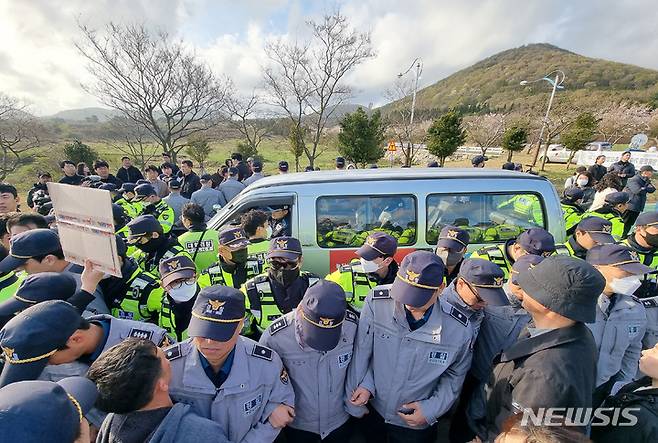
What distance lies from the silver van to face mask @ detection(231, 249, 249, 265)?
3.15 feet

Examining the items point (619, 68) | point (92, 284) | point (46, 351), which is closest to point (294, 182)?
point (92, 284)

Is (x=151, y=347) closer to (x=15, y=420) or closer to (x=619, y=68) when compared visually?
(x=15, y=420)

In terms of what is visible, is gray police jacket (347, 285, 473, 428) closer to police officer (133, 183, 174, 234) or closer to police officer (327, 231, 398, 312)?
police officer (327, 231, 398, 312)

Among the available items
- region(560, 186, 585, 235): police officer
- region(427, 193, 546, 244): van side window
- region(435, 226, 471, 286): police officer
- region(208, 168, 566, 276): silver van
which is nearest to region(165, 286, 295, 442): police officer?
region(435, 226, 471, 286): police officer

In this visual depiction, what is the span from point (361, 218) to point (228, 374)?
106 inches

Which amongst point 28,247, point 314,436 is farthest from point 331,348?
point 28,247

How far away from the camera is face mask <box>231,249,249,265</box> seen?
3025 mm

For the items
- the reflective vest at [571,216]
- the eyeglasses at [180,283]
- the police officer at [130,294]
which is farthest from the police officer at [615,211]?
the police officer at [130,294]

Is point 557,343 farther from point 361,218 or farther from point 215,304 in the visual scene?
point 361,218

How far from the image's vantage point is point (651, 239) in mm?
3234

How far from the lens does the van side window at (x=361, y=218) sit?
3.98 metres

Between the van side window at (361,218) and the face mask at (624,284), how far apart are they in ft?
6.50

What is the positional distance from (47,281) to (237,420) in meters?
1.46

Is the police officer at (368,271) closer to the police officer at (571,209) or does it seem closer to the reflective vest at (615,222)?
the police officer at (571,209)
